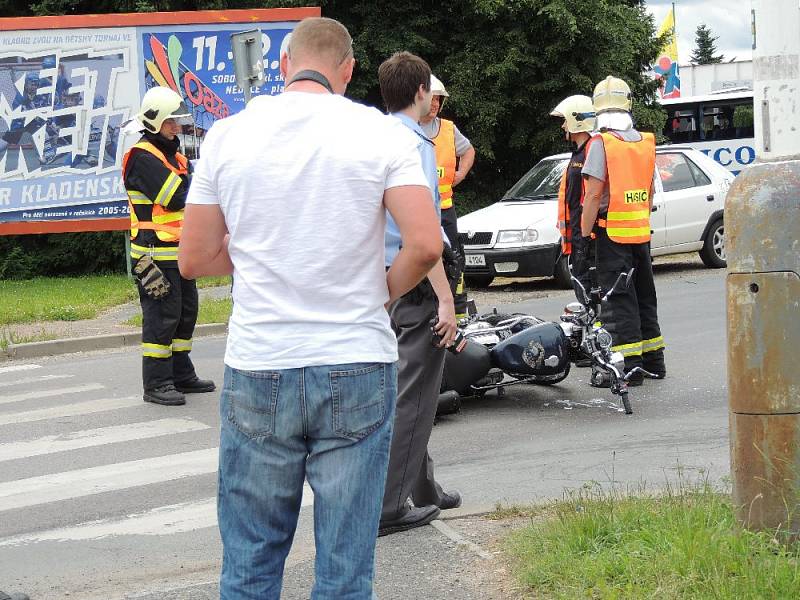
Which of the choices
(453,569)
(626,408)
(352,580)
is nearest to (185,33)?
(626,408)

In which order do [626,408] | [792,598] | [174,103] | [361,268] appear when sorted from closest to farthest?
[361,268]
[792,598]
[626,408]
[174,103]

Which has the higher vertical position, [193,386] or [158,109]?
[158,109]

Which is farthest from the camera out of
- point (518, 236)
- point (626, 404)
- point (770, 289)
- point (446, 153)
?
point (518, 236)

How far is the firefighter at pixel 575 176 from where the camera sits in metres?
9.52

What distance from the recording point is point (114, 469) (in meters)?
7.12

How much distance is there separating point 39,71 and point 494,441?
1395 cm

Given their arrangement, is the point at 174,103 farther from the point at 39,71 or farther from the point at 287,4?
the point at 287,4

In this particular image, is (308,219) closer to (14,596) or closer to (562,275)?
(14,596)

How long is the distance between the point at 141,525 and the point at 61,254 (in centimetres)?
1777

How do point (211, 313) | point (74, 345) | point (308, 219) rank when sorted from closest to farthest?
point (308, 219) → point (74, 345) → point (211, 313)

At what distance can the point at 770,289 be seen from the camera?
13.4ft

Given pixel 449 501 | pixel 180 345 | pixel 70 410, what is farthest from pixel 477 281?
pixel 449 501

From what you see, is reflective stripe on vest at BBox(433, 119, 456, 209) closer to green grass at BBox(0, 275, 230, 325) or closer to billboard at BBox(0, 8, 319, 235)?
green grass at BBox(0, 275, 230, 325)

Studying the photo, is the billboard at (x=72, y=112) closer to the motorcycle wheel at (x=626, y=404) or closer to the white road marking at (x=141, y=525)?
the motorcycle wheel at (x=626, y=404)
